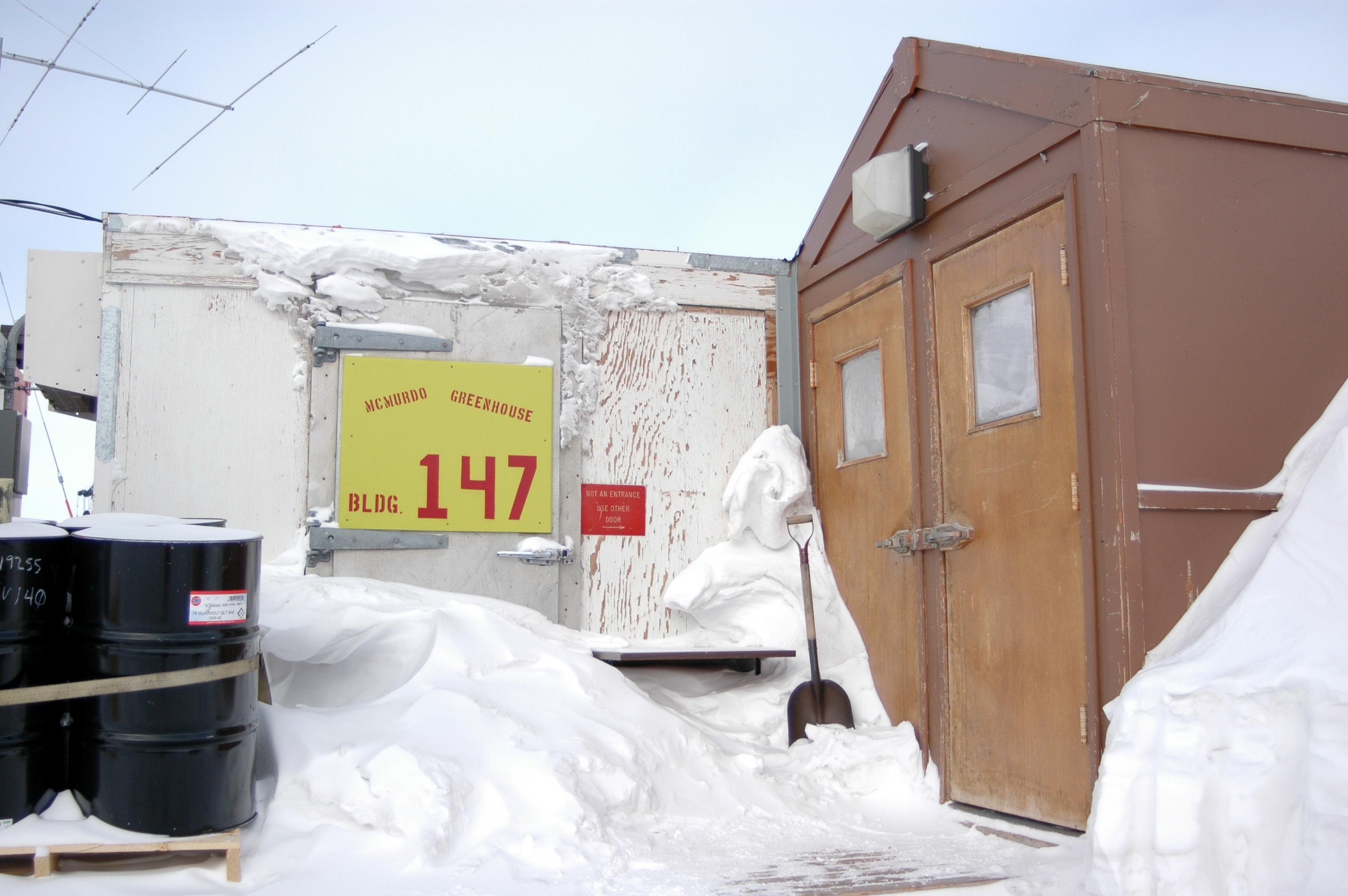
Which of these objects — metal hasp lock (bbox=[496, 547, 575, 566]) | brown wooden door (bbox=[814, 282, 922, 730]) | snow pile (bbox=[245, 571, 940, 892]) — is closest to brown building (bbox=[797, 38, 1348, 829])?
brown wooden door (bbox=[814, 282, 922, 730])

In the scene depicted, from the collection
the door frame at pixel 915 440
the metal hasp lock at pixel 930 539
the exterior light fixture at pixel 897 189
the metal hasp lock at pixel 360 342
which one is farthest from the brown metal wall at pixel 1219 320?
the metal hasp lock at pixel 360 342

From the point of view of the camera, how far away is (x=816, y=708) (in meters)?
4.64

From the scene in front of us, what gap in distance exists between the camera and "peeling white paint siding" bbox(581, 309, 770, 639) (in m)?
5.41

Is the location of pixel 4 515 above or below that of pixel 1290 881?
above

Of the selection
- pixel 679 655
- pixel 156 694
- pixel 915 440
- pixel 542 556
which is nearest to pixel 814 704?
pixel 679 655

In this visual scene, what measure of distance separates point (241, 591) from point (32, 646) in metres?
0.54

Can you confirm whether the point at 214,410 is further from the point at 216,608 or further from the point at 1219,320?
the point at 1219,320

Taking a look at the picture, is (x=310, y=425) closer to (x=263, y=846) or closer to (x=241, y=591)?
(x=241, y=591)

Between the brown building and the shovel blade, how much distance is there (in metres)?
0.40

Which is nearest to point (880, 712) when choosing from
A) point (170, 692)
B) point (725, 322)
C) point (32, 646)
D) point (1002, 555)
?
point (1002, 555)

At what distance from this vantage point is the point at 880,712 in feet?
15.3

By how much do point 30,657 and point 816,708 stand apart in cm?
307

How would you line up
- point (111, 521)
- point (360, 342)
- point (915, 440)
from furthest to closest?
1. point (360, 342)
2. point (915, 440)
3. point (111, 521)

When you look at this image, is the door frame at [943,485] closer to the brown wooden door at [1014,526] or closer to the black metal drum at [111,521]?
the brown wooden door at [1014,526]
